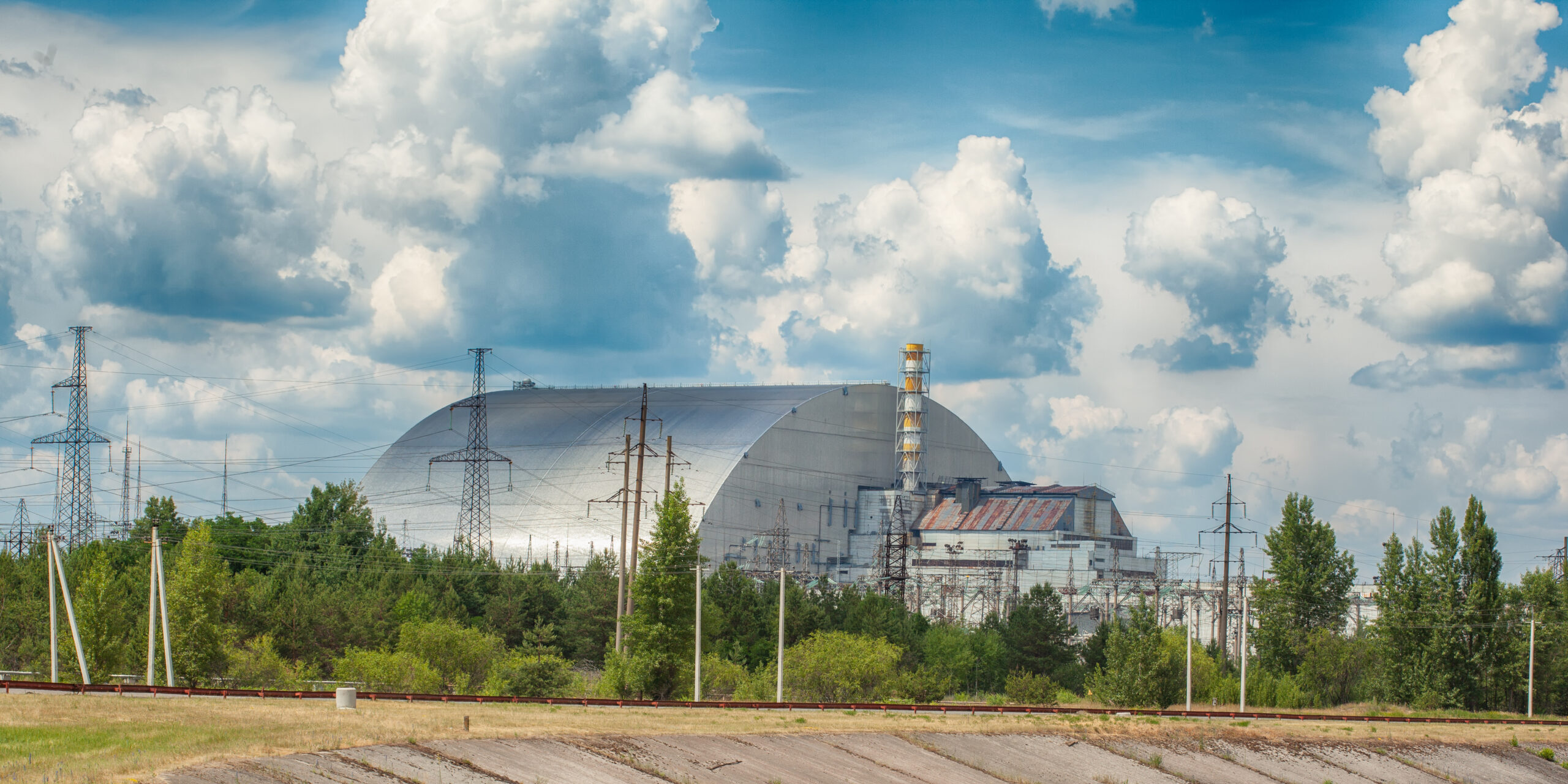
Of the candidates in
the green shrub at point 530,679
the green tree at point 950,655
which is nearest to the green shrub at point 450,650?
the green shrub at point 530,679

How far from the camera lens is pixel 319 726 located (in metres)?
34.5

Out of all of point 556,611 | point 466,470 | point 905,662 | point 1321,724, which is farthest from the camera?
point 466,470

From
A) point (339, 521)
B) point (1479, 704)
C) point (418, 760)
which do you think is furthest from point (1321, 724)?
point (339, 521)

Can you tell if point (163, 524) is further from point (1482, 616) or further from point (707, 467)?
point (1482, 616)

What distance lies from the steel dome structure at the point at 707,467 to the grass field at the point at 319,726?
6886 centimetres

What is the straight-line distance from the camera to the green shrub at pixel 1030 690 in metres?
77.7

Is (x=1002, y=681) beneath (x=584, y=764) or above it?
beneath

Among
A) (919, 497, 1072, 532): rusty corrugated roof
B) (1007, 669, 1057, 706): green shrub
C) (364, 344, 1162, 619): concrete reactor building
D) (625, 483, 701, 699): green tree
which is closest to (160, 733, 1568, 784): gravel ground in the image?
(625, 483, 701, 699): green tree

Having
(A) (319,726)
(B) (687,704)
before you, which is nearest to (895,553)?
(B) (687,704)

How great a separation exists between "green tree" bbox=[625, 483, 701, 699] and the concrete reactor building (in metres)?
52.2

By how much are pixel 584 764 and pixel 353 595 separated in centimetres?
5387

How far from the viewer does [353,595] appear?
278 feet

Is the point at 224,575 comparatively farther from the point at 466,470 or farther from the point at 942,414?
the point at 942,414

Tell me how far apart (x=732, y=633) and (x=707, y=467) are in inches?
1519
